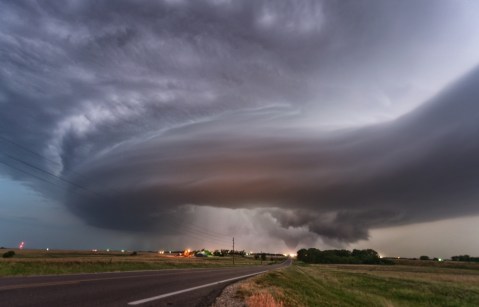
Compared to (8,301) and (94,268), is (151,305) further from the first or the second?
(94,268)

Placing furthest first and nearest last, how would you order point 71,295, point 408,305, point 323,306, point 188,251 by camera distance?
point 188,251
point 408,305
point 323,306
point 71,295

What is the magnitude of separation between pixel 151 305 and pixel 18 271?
20.8 meters

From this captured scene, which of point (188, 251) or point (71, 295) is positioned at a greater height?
point (188, 251)

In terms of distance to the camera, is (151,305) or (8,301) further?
(151,305)

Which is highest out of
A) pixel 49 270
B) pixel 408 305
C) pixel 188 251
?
pixel 188 251

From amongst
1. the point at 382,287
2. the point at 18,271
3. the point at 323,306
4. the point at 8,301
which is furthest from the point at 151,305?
the point at 382,287

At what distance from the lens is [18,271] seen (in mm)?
26672

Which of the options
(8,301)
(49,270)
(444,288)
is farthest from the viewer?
(444,288)

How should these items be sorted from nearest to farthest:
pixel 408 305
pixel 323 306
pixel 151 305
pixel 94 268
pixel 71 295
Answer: pixel 151 305 < pixel 71 295 < pixel 323 306 < pixel 94 268 < pixel 408 305

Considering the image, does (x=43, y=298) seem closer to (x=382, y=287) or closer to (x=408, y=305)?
(x=408, y=305)

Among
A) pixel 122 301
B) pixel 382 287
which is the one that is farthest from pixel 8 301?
pixel 382 287

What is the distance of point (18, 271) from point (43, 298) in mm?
18580

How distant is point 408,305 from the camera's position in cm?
4309

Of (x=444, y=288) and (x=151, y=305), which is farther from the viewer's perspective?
(x=444, y=288)
